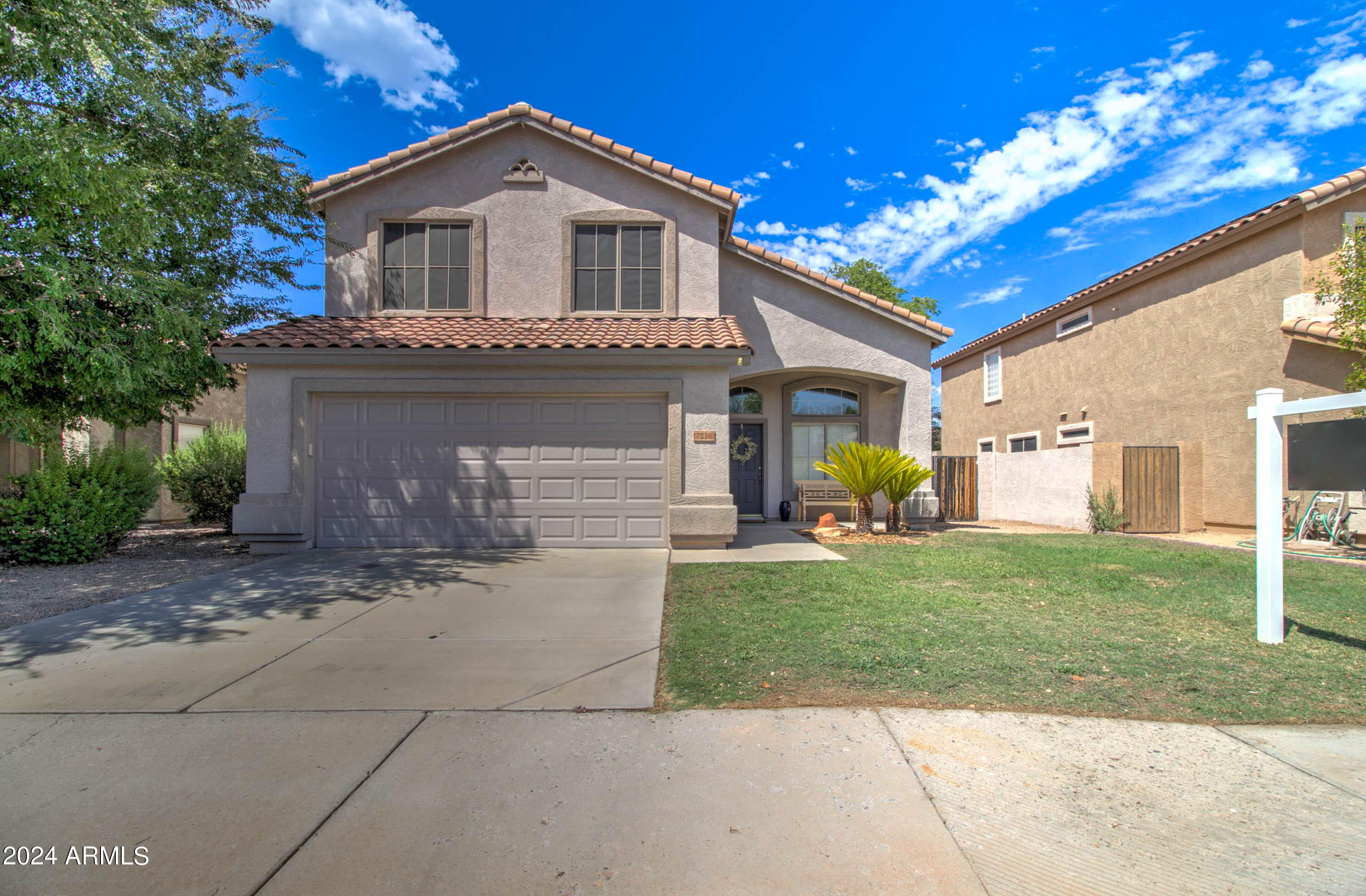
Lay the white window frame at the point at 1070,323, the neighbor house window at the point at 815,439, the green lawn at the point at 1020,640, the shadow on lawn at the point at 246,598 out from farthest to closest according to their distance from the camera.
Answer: the white window frame at the point at 1070,323 → the neighbor house window at the point at 815,439 → the shadow on lawn at the point at 246,598 → the green lawn at the point at 1020,640

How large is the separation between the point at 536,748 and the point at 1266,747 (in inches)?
140

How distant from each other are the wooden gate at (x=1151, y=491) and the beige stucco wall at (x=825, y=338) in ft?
12.9

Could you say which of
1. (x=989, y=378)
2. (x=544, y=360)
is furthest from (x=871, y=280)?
(x=544, y=360)

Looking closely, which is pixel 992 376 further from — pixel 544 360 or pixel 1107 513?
pixel 544 360

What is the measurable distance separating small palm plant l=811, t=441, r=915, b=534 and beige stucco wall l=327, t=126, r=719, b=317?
11.3 ft

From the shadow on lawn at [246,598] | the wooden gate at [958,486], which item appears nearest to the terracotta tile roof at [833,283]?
the wooden gate at [958,486]

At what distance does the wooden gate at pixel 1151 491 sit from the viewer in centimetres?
1259

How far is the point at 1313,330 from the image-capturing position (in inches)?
413

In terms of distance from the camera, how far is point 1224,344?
1247 cm

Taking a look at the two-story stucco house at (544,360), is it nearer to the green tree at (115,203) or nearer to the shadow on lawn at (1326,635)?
the green tree at (115,203)

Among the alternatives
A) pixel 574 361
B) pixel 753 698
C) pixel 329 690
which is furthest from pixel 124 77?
pixel 753 698

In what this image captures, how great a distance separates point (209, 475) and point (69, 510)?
444cm

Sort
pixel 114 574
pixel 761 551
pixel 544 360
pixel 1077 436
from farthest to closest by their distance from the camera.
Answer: pixel 1077 436 → pixel 544 360 → pixel 761 551 → pixel 114 574

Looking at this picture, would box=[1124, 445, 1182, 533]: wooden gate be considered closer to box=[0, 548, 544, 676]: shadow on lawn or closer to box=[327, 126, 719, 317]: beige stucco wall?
box=[327, 126, 719, 317]: beige stucco wall
